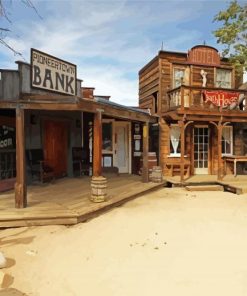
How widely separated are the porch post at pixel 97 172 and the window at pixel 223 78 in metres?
8.53

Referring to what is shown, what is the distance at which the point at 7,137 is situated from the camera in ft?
31.5

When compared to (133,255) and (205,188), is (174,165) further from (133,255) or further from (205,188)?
(133,255)

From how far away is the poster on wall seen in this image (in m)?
9.40

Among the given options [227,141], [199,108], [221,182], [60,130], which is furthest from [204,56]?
[60,130]

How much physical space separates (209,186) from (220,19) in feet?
18.3

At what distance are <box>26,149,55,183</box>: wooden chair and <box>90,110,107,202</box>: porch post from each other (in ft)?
9.12

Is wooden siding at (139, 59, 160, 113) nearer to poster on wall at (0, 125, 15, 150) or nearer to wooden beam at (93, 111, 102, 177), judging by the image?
poster on wall at (0, 125, 15, 150)

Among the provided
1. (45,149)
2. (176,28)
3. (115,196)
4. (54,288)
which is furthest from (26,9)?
(176,28)

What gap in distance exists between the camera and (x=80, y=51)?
1168 cm

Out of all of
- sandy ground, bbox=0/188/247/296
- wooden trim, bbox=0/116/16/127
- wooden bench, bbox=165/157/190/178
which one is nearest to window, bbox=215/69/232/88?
wooden bench, bbox=165/157/190/178

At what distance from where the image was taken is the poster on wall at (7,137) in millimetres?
9398

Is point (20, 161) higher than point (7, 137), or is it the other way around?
point (7, 137)

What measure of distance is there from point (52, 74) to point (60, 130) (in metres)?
2.92

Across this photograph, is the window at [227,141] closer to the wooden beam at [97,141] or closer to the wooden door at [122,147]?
the wooden door at [122,147]
